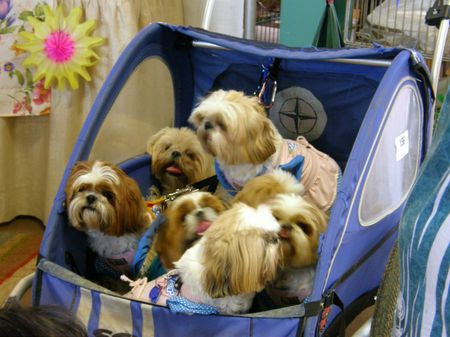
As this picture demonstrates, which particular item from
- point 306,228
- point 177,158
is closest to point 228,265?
point 306,228

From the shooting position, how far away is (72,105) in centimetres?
262

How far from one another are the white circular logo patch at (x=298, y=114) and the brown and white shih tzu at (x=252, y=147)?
218 millimetres

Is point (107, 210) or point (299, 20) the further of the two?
point (299, 20)

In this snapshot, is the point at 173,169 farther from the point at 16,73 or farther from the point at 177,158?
the point at 16,73

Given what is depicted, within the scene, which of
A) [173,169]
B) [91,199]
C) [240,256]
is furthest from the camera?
[173,169]

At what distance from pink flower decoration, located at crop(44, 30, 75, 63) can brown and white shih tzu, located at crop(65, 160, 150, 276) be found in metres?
0.88

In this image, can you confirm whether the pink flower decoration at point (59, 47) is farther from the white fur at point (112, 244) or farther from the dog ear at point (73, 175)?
the white fur at point (112, 244)

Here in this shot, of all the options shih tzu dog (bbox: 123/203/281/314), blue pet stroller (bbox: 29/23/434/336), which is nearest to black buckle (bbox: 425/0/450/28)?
blue pet stroller (bbox: 29/23/434/336)

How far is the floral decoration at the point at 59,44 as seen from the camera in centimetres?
235

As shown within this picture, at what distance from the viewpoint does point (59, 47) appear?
92.4 inches

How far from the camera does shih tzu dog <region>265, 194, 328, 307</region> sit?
136 centimetres

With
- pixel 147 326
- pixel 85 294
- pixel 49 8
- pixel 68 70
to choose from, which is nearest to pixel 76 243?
pixel 85 294

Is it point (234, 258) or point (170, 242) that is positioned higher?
point (234, 258)

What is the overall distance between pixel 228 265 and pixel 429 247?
551 millimetres
